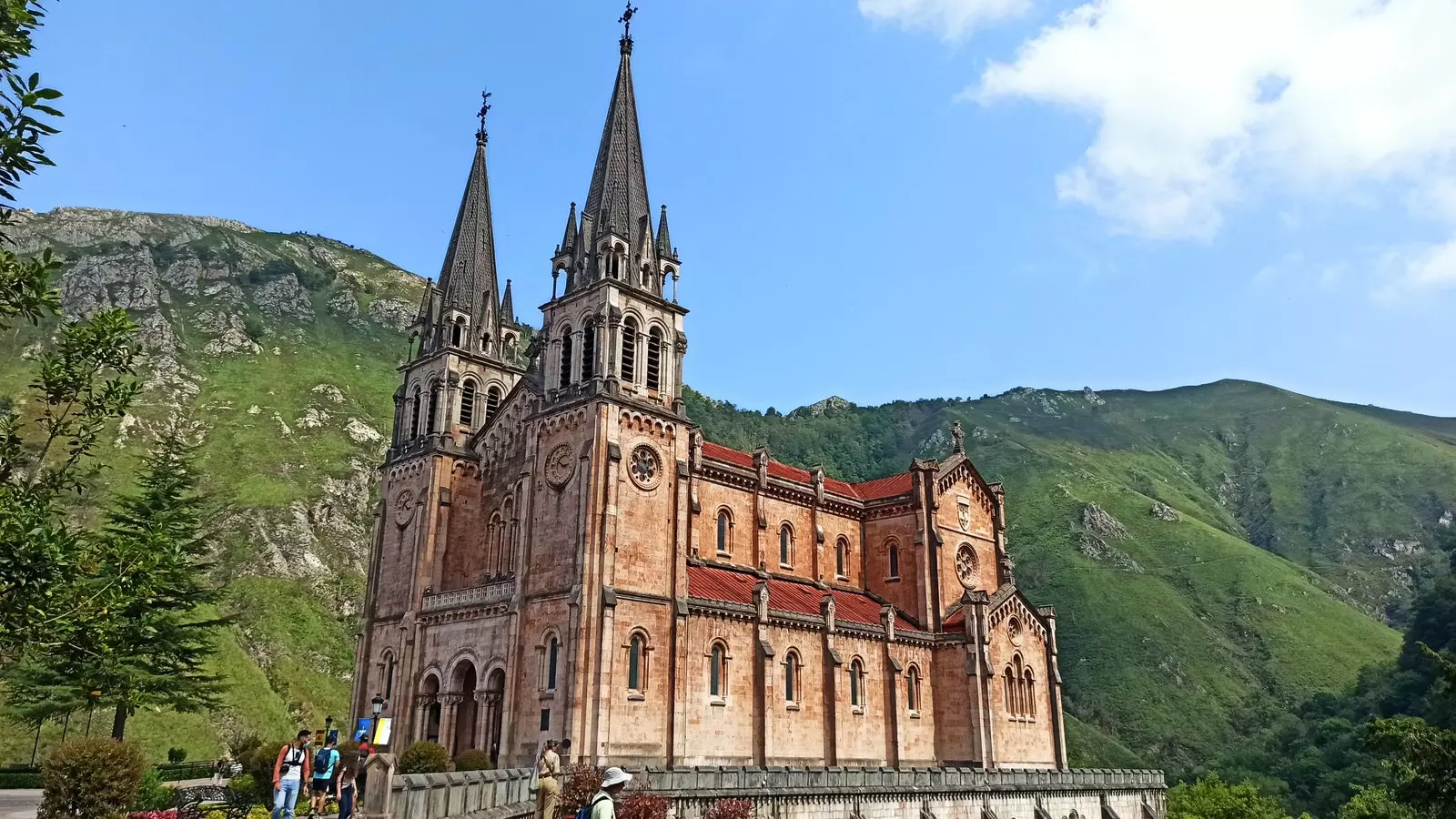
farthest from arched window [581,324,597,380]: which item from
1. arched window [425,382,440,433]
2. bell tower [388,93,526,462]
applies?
arched window [425,382,440,433]

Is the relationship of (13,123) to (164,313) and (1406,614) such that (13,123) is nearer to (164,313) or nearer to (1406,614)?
(164,313)

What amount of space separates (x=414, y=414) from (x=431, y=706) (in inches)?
587

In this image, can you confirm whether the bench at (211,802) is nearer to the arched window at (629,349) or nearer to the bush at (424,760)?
the bush at (424,760)

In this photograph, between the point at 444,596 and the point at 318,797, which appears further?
the point at 444,596

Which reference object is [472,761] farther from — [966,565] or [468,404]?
[966,565]

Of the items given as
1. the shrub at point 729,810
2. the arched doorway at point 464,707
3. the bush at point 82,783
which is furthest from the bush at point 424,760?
the bush at point 82,783

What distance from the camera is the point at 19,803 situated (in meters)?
31.9

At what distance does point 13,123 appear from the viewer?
36.9 ft

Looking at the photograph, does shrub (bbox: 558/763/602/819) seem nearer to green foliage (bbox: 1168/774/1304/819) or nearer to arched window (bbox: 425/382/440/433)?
arched window (bbox: 425/382/440/433)

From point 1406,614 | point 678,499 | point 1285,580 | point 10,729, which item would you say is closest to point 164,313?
point 10,729

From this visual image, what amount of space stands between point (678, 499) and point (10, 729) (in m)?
42.4

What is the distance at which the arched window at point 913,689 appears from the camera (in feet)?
157

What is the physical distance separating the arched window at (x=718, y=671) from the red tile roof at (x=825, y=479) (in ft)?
35.0

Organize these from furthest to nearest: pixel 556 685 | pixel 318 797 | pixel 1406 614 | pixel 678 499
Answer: pixel 1406 614 < pixel 678 499 < pixel 556 685 < pixel 318 797
